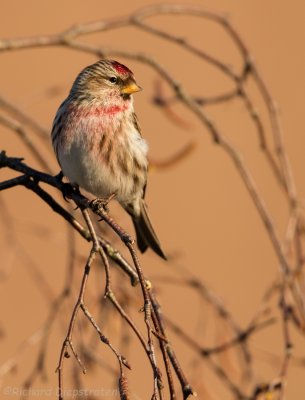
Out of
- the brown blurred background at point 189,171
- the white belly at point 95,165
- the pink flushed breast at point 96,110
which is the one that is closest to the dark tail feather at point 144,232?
the white belly at point 95,165

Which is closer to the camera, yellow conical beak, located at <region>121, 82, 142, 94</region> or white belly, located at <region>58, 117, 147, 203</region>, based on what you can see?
white belly, located at <region>58, 117, 147, 203</region>

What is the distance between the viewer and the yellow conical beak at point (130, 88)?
3361 mm

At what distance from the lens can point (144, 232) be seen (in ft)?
11.6

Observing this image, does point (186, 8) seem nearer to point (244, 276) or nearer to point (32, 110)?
point (244, 276)

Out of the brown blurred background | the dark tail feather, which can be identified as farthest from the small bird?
the brown blurred background

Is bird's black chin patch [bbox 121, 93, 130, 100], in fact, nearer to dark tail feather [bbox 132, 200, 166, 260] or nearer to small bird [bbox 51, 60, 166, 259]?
small bird [bbox 51, 60, 166, 259]

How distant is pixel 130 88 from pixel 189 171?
4425 millimetres

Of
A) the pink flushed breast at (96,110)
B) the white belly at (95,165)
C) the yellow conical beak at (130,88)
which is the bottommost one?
the white belly at (95,165)

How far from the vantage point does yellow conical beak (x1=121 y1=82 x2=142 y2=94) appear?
3.36m

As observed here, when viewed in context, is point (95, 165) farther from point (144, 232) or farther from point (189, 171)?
point (189, 171)

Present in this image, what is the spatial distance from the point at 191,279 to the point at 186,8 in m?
1.00

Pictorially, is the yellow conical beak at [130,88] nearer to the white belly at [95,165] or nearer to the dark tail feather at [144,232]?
the white belly at [95,165]

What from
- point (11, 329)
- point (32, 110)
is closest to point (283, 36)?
point (32, 110)

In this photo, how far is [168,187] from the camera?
25.0 feet
